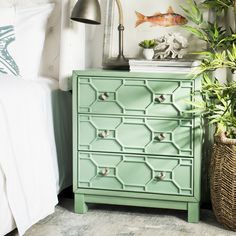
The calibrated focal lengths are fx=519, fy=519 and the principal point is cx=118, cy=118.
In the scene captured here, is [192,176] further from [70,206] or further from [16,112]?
[16,112]

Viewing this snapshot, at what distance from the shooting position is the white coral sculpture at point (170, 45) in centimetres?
268

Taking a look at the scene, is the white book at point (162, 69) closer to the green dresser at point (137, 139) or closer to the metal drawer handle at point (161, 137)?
the green dresser at point (137, 139)

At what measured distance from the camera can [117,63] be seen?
2848 mm

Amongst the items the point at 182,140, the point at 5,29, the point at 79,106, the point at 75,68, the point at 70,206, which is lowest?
the point at 70,206

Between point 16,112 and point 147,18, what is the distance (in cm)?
101

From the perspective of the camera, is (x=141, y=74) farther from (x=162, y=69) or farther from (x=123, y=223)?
(x=123, y=223)

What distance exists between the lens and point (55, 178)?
8.59 ft

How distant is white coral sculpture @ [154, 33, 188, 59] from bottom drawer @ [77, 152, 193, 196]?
548 millimetres

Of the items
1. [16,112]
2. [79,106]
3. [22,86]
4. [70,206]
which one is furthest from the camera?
[70,206]

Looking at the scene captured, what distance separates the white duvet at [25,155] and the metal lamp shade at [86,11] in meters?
0.39

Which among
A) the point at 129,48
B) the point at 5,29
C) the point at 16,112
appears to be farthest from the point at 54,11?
the point at 16,112

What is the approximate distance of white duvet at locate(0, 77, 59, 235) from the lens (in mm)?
2133

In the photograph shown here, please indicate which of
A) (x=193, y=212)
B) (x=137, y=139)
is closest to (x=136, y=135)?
(x=137, y=139)

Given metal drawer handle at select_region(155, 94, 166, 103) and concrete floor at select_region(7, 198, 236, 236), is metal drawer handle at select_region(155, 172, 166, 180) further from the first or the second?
metal drawer handle at select_region(155, 94, 166, 103)
